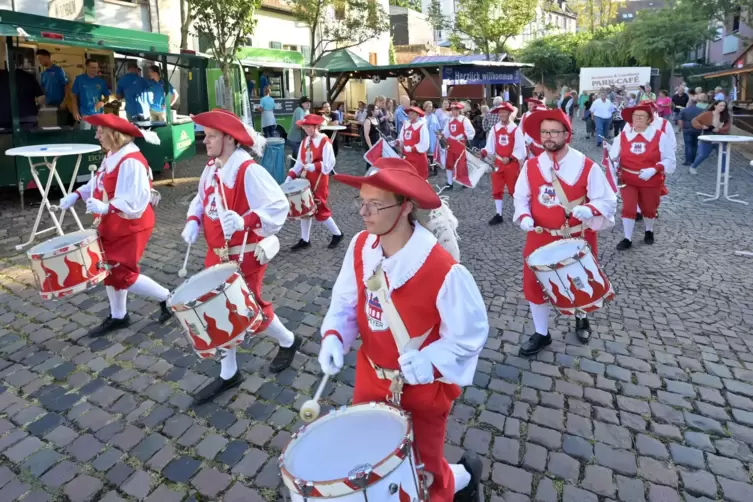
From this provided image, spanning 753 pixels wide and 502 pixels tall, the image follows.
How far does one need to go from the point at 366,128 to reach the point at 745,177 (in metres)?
8.82

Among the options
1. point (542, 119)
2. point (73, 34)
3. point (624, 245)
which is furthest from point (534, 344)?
point (73, 34)

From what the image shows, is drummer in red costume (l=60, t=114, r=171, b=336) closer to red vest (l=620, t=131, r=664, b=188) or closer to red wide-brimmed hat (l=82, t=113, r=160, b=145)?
red wide-brimmed hat (l=82, t=113, r=160, b=145)

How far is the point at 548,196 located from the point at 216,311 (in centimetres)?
270

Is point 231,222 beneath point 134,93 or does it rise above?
beneath

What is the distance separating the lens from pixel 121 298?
5.30m

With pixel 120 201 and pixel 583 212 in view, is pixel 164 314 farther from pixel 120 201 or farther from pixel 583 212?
pixel 583 212

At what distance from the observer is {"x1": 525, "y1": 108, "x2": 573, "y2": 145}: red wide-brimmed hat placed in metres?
4.48

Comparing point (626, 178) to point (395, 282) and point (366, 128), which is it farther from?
point (366, 128)

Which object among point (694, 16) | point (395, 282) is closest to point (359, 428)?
point (395, 282)

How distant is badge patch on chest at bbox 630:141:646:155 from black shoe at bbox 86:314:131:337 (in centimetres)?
632

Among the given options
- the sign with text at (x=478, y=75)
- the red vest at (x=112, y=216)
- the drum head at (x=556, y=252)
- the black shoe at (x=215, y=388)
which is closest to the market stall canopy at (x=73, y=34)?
the red vest at (x=112, y=216)

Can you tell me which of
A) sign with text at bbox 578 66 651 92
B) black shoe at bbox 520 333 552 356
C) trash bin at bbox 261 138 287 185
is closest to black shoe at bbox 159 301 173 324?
black shoe at bbox 520 333 552 356

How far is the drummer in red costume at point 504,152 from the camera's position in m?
9.44

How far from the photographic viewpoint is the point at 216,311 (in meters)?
3.51
